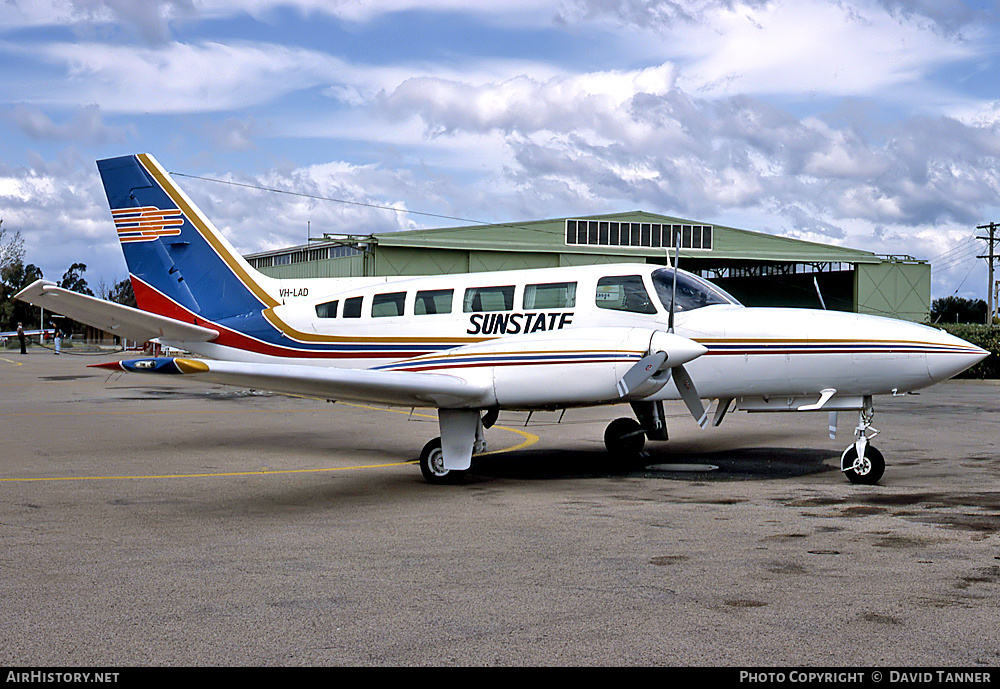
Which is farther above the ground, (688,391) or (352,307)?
(352,307)

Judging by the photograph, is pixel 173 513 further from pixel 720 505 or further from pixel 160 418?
pixel 160 418

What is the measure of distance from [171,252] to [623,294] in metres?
8.01

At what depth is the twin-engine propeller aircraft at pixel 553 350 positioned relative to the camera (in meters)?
10.0

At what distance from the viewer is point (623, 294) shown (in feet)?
38.0

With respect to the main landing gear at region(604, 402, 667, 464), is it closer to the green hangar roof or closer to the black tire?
the black tire

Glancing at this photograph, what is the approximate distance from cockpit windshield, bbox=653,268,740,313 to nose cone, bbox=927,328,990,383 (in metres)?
2.54

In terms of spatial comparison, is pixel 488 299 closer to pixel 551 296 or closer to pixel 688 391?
pixel 551 296

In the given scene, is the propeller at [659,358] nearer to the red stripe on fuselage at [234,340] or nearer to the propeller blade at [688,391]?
the propeller blade at [688,391]

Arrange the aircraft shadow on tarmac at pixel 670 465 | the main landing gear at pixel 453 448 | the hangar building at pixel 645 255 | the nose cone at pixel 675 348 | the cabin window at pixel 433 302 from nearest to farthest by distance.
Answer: the nose cone at pixel 675 348, the main landing gear at pixel 453 448, the aircraft shadow on tarmac at pixel 670 465, the cabin window at pixel 433 302, the hangar building at pixel 645 255

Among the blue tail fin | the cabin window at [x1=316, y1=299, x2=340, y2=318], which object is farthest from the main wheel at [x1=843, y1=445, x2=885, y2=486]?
the blue tail fin

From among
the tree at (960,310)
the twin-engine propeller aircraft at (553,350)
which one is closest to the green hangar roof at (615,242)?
the twin-engine propeller aircraft at (553,350)

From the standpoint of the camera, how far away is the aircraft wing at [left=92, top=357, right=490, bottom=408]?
30.9 feet

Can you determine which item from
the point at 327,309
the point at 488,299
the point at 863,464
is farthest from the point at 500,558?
the point at 327,309

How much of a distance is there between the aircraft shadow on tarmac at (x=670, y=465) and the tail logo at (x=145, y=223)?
22.0 ft
